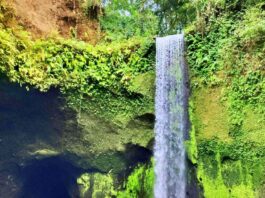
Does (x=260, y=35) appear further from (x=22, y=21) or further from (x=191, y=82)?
(x=22, y=21)

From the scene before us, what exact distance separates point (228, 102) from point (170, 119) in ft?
4.37

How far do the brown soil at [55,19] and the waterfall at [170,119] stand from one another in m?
2.64

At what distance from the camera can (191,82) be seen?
8.70 metres

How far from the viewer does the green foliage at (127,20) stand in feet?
38.1

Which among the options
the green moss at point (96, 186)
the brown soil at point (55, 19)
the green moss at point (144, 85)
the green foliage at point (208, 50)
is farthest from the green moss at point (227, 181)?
the brown soil at point (55, 19)

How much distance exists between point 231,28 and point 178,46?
1220 mm

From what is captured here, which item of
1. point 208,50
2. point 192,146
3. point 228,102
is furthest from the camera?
point 208,50

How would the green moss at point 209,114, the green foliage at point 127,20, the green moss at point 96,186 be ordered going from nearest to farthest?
the green moss at point 209,114 → the green moss at point 96,186 → the green foliage at point 127,20

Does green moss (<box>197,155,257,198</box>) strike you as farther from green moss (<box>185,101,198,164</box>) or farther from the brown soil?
the brown soil

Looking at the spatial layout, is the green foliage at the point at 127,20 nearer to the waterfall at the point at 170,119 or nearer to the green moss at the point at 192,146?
the waterfall at the point at 170,119

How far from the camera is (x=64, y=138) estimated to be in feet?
30.1

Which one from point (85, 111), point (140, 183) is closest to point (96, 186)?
point (140, 183)

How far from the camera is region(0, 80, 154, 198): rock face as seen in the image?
29.2 feet

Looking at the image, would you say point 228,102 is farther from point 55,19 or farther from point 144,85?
point 55,19
